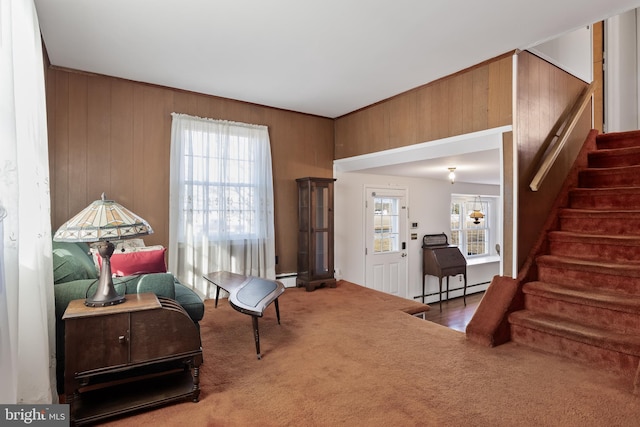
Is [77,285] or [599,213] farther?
[599,213]

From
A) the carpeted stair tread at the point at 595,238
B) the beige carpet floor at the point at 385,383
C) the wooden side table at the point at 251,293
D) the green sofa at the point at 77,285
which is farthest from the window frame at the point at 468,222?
the green sofa at the point at 77,285

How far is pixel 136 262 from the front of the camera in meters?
2.96

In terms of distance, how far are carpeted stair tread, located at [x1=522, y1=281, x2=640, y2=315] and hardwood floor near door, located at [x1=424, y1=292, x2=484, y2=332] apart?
2.41 meters

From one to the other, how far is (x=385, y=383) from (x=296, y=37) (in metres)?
2.76

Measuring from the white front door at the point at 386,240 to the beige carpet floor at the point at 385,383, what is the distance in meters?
2.63

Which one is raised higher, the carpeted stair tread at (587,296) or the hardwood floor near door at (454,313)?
the carpeted stair tread at (587,296)

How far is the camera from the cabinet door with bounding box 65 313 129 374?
6.18ft

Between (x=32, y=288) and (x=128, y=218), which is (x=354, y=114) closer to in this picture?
(x=128, y=218)

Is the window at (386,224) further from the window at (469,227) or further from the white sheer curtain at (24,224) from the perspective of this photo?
the white sheer curtain at (24,224)

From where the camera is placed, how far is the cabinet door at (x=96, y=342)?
1884 mm

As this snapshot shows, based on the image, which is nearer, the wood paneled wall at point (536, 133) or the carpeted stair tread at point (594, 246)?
the carpeted stair tread at point (594, 246)

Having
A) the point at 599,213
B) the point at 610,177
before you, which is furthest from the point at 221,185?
the point at 610,177

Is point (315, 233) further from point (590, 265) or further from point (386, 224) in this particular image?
point (590, 265)

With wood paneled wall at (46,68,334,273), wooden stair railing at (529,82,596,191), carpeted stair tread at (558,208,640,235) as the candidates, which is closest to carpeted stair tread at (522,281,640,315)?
carpeted stair tread at (558,208,640,235)
